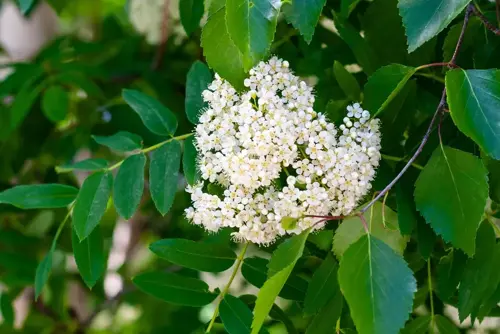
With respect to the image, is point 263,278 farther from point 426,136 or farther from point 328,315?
point 426,136

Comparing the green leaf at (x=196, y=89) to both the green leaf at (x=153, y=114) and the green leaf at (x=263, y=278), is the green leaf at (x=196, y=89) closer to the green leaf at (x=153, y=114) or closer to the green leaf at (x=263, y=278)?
the green leaf at (x=153, y=114)

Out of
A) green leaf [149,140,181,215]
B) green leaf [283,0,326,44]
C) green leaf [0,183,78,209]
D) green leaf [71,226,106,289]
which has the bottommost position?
green leaf [71,226,106,289]

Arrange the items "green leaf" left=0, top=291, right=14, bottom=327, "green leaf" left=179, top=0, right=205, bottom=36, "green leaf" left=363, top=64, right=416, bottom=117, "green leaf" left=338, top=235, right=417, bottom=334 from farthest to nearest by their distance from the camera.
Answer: "green leaf" left=0, top=291, right=14, bottom=327
"green leaf" left=179, top=0, right=205, bottom=36
"green leaf" left=363, top=64, right=416, bottom=117
"green leaf" left=338, top=235, right=417, bottom=334

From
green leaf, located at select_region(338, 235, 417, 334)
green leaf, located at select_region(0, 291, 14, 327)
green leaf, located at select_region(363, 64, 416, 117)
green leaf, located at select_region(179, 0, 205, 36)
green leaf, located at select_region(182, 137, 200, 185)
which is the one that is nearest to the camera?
green leaf, located at select_region(338, 235, 417, 334)

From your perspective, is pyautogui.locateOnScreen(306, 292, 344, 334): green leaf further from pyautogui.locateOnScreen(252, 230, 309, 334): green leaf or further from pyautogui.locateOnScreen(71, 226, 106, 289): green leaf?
pyautogui.locateOnScreen(71, 226, 106, 289): green leaf

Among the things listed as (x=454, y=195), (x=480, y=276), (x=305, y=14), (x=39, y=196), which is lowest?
(x=39, y=196)

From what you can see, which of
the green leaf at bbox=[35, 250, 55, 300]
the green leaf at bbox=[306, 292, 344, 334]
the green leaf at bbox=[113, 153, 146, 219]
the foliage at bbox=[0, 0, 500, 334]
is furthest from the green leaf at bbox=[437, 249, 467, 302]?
the green leaf at bbox=[35, 250, 55, 300]

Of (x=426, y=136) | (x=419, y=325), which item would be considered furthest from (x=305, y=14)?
(x=419, y=325)
